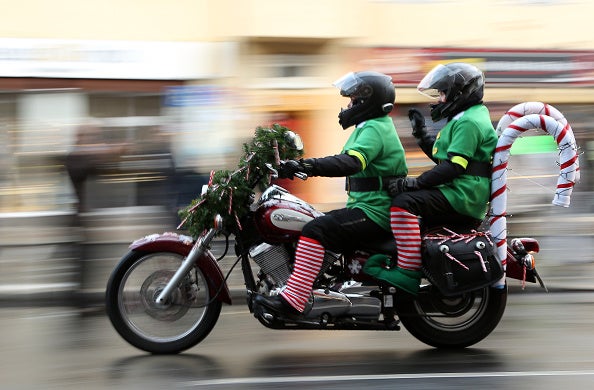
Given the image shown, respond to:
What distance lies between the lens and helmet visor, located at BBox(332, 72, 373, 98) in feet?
22.1

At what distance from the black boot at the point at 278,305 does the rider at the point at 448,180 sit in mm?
567

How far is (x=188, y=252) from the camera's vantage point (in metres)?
6.82

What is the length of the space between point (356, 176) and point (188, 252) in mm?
1192

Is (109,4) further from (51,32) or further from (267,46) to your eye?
(267,46)

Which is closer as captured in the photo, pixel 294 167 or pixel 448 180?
pixel 294 167

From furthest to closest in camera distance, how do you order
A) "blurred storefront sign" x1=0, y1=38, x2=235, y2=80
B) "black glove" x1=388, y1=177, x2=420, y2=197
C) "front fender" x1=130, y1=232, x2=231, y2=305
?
"blurred storefront sign" x1=0, y1=38, x2=235, y2=80 < "front fender" x1=130, y1=232, x2=231, y2=305 < "black glove" x1=388, y1=177, x2=420, y2=197

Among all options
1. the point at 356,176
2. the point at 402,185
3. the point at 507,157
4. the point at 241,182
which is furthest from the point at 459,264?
the point at 241,182

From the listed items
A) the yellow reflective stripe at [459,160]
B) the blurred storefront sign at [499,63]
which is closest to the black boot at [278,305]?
the yellow reflective stripe at [459,160]

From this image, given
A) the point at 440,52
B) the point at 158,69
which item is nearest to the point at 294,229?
the point at 158,69

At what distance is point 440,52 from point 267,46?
269cm

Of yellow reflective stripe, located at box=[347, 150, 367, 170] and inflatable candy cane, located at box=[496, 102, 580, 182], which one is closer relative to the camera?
yellow reflective stripe, located at box=[347, 150, 367, 170]

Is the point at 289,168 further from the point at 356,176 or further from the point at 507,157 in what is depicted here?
the point at 507,157

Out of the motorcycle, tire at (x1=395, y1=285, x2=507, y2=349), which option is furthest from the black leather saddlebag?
tire at (x1=395, y1=285, x2=507, y2=349)

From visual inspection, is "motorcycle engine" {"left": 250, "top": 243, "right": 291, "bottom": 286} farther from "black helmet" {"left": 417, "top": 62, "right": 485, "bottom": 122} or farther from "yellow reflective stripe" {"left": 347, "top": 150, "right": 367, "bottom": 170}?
"black helmet" {"left": 417, "top": 62, "right": 485, "bottom": 122}
